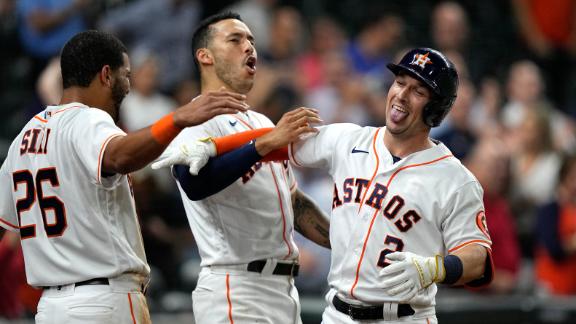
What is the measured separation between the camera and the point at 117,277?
438cm

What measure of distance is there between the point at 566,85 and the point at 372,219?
334 inches

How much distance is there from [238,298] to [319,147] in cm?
82

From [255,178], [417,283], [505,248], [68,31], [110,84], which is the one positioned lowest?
[505,248]

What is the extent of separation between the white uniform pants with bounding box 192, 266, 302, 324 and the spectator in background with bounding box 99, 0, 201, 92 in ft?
14.7

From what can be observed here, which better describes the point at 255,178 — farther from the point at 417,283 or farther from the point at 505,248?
the point at 505,248

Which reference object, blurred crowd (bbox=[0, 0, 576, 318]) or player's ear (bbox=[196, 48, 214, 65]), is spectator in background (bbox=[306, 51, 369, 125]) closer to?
blurred crowd (bbox=[0, 0, 576, 318])

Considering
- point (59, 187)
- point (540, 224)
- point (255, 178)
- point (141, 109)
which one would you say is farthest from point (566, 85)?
point (59, 187)

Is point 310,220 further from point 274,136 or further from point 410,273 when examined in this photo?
point 410,273

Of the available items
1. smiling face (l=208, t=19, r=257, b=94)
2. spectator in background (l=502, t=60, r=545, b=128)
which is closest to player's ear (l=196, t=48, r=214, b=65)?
smiling face (l=208, t=19, r=257, b=94)

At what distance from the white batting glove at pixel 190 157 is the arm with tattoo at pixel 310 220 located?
0.84 metres

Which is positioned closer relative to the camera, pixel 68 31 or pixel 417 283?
pixel 417 283

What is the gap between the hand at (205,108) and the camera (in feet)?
13.1

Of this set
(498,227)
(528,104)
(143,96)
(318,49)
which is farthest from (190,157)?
(528,104)

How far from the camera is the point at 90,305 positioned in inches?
168
